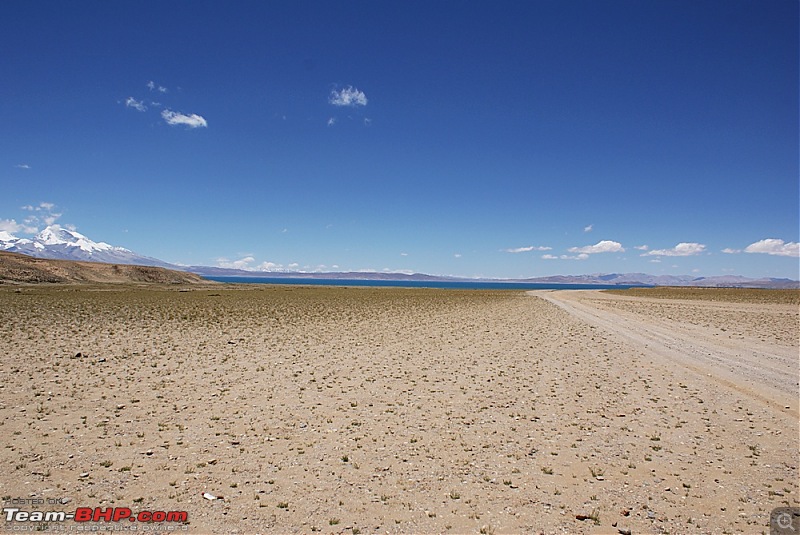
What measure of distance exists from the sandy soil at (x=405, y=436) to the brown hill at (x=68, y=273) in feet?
301

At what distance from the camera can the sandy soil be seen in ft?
19.5

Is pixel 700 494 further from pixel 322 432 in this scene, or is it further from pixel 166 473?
pixel 166 473

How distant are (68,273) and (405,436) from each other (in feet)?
415

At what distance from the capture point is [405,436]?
8.69m

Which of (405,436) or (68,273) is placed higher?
(68,273)

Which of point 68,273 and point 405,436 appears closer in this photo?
point 405,436

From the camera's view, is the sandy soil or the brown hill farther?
the brown hill

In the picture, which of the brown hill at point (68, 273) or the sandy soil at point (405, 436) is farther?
the brown hill at point (68, 273)

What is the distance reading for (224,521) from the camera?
18.4ft

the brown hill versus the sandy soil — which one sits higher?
the brown hill

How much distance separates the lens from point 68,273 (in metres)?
102

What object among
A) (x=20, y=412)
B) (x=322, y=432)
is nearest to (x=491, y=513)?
(x=322, y=432)

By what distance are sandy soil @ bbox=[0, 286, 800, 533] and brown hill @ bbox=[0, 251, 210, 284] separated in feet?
301

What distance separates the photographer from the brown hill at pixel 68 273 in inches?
3378
